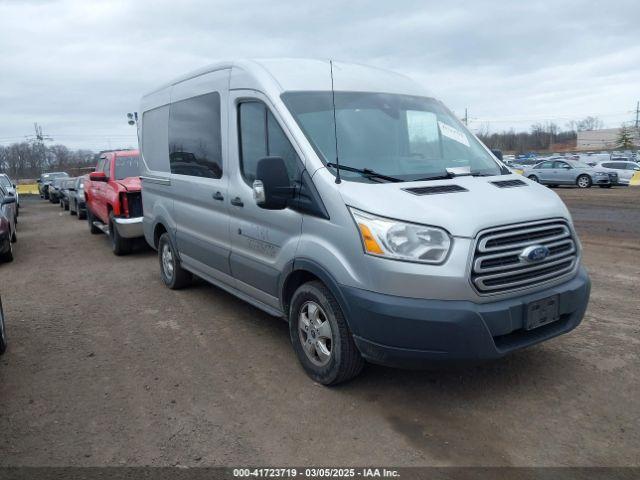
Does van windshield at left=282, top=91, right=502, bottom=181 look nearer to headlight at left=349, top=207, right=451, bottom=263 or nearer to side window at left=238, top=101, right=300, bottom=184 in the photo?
side window at left=238, top=101, right=300, bottom=184

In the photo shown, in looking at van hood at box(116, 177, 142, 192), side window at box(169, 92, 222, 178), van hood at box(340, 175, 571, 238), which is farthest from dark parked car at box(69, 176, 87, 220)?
van hood at box(340, 175, 571, 238)

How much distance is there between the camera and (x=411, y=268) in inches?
125

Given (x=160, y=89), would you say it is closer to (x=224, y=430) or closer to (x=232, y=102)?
(x=232, y=102)

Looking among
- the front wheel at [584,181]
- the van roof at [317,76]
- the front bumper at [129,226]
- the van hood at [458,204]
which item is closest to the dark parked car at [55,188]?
the front bumper at [129,226]

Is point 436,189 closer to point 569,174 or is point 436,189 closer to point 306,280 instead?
point 306,280

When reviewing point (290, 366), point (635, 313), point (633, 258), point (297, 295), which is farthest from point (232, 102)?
point (633, 258)

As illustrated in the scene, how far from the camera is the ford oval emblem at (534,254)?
333cm

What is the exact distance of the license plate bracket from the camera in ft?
11.0

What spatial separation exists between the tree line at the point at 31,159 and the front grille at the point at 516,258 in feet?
220

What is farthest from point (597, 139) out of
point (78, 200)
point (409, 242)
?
point (409, 242)

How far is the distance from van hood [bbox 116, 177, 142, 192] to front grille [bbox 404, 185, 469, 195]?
6.15m

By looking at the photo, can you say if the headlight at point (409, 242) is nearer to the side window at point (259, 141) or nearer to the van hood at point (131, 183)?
the side window at point (259, 141)

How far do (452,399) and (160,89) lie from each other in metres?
5.13

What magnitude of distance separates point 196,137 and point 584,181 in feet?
78.3
